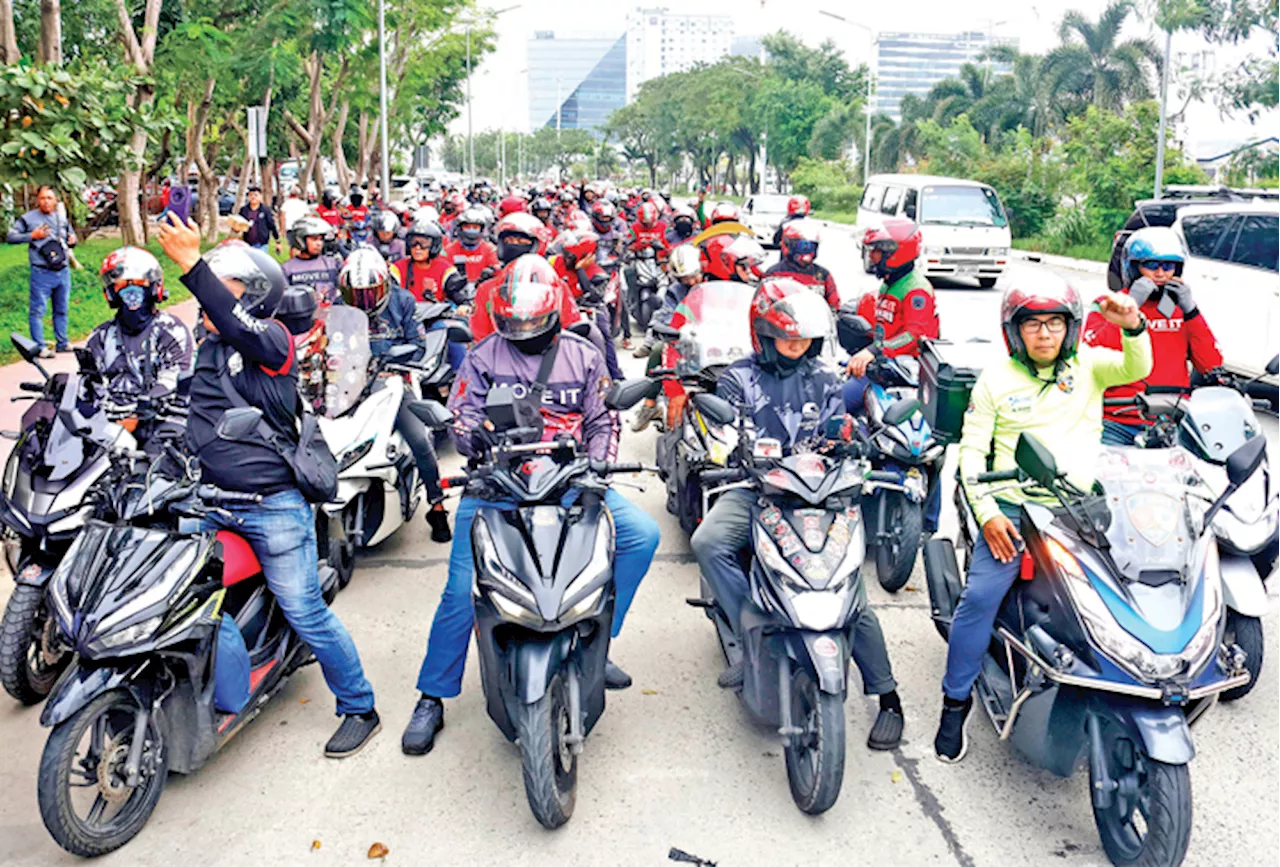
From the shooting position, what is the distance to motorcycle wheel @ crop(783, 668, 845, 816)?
12.9ft

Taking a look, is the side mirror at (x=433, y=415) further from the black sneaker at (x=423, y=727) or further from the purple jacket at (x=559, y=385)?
the black sneaker at (x=423, y=727)

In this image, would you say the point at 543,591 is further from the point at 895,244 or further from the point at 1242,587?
the point at 895,244

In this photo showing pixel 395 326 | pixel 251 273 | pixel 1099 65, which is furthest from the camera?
pixel 1099 65

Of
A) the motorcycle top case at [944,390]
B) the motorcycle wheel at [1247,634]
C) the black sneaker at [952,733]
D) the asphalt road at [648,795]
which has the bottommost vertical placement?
the asphalt road at [648,795]

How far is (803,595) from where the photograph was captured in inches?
158

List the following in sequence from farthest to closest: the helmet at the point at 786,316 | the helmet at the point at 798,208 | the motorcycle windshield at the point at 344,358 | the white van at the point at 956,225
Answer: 1. the white van at the point at 956,225
2. the helmet at the point at 798,208
3. the motorcycle windshield at the point at 344,358
4. the helmet at the point at 786,316

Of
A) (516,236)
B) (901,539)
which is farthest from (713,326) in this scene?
(516,236)

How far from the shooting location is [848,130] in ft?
193

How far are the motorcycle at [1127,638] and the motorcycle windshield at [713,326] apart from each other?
3129mm

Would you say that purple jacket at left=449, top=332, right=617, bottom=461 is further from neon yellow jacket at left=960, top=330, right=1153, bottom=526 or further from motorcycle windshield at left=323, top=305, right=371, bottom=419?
motorcycle windshield at left=323, top=305, right=371, bottom=419

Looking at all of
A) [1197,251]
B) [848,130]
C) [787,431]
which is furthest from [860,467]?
[848,130]

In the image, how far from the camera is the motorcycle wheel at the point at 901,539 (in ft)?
20.5

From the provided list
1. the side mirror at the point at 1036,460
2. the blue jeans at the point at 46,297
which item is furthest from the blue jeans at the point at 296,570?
the blue jeans at the point at 46,297

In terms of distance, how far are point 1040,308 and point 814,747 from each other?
1.75 metres
